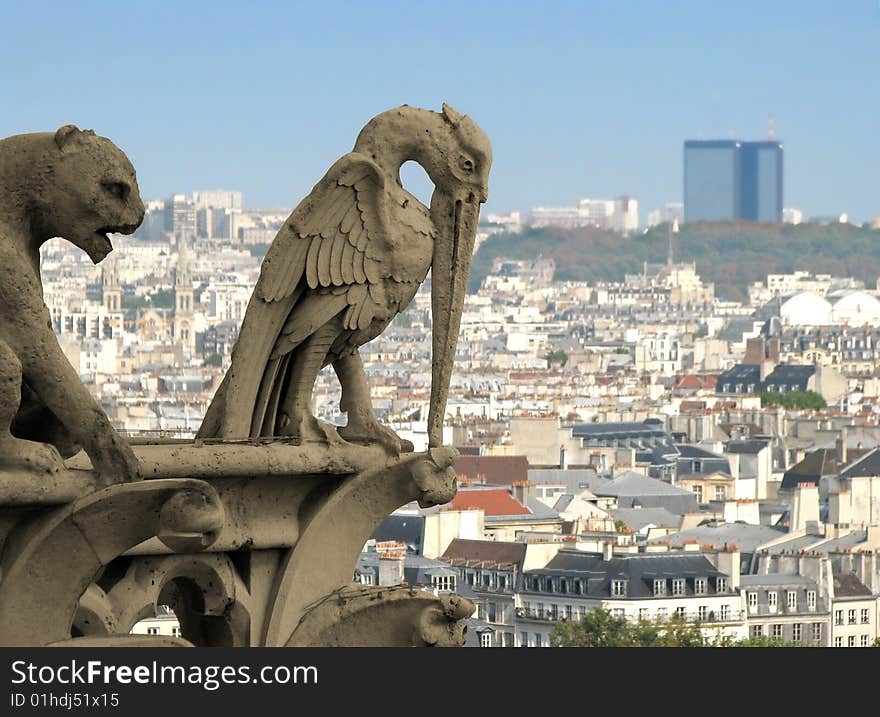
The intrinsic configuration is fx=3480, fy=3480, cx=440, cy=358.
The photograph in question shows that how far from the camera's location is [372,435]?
4.80 metres

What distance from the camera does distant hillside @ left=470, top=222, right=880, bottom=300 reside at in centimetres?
14312

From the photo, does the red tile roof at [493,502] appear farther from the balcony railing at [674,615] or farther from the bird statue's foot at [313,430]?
the bird statue's foot at [313,430]

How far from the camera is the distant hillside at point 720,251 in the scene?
14312 centimetres

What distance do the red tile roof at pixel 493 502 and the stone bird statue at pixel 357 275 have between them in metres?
49.3

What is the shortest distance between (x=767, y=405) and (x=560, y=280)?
184 feet

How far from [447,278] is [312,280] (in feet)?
0.74

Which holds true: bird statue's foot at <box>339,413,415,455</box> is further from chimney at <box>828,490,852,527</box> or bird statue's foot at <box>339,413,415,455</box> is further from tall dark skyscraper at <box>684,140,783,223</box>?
tall dark skyscraper at <box>684,140,783,223</box>

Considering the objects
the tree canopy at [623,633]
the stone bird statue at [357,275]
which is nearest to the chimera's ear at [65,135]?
the stone bird statue at [357,275]

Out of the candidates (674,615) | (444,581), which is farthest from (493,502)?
(674,615)

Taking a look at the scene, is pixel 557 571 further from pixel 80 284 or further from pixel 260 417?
pixel 80 284

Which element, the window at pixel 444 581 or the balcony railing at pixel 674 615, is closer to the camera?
the window at pixel 444 581

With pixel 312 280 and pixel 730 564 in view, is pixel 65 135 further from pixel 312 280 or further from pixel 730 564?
pixel 730 564

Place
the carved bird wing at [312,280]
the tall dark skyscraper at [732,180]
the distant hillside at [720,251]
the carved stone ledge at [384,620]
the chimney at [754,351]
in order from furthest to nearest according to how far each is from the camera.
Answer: the tall dark skyscraper at [732,180] → the distant hillside at [720,251] → the chimney at [754,351] → the carved bird wing at [312,280] → the carved stone ledge at [384,620]

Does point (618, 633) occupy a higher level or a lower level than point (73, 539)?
higher
